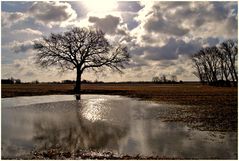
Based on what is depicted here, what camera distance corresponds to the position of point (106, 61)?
2192 inches

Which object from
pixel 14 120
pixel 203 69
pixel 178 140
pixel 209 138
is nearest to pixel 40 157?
pixel 178 140

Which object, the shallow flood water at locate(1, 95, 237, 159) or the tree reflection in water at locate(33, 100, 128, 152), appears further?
the tree reflection in water at locate(33, 100, 128, 152)

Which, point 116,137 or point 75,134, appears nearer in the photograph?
point 116,137

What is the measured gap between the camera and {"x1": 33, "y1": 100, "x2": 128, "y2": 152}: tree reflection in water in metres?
12.6

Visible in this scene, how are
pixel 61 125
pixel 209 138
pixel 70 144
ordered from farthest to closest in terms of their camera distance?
pixel 61 125, pixel 209 138, pixel 70 144

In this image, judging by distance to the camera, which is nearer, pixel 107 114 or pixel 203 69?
pixel 107 114

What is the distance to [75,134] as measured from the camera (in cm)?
1483

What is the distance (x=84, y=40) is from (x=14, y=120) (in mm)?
36912

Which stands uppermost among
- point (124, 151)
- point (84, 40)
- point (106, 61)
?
point (84, 40)

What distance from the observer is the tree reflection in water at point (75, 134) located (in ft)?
41.3

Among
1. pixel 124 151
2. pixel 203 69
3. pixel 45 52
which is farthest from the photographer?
pixel 203 69

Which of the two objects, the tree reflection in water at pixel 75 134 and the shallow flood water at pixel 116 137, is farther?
the tree reflection in water at pixel 75 134

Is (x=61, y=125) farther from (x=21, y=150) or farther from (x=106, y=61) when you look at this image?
(x=106, y=61)

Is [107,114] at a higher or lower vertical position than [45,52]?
lower
